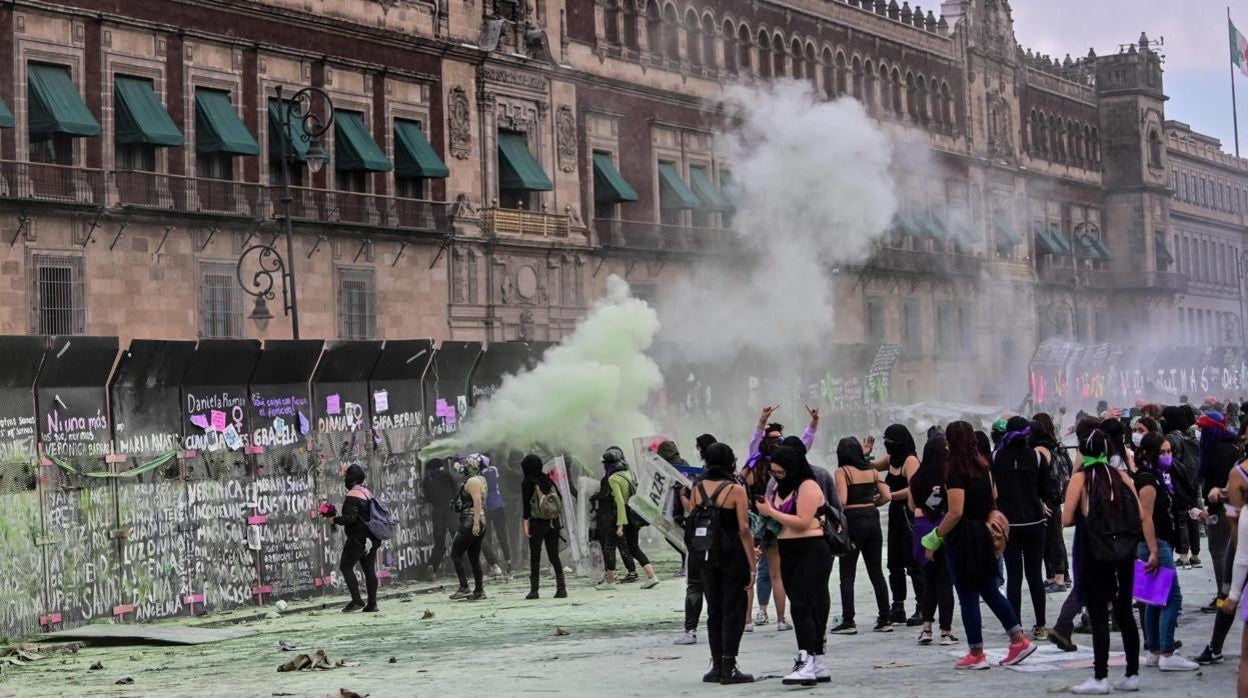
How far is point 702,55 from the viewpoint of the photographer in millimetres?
51656

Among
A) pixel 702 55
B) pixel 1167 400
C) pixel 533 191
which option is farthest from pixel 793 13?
pixel 1167 400

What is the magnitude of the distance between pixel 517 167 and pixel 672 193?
7.21m

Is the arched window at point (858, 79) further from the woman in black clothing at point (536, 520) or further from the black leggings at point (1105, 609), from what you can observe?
the black leggings at point (1105, 609)

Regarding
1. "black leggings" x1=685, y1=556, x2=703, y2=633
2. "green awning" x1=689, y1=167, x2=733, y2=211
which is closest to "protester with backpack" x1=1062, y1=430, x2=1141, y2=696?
"black leggings" x1=685, y1=556, x2=703, y2=633

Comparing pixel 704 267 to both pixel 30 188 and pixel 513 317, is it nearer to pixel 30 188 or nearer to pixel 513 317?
pixel 513 317

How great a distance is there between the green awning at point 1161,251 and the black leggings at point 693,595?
6952 cm

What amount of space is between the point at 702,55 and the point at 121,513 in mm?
33618

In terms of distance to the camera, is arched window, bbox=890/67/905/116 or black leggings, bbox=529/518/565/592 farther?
arched window, bbox=890/67/905/116

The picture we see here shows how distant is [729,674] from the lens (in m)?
13.4

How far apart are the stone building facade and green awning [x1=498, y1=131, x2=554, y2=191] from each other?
0.06 m

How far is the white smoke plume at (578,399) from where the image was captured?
26375mm

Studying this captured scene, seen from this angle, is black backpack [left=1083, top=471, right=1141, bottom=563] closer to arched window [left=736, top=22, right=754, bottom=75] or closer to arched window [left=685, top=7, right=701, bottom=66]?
arched window [left=685, top=7, right=701, bottom=66]

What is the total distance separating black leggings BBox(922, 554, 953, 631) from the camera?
14742mm

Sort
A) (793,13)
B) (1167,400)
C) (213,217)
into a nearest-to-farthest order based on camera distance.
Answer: (213,217), (793,13), (1167,400)
